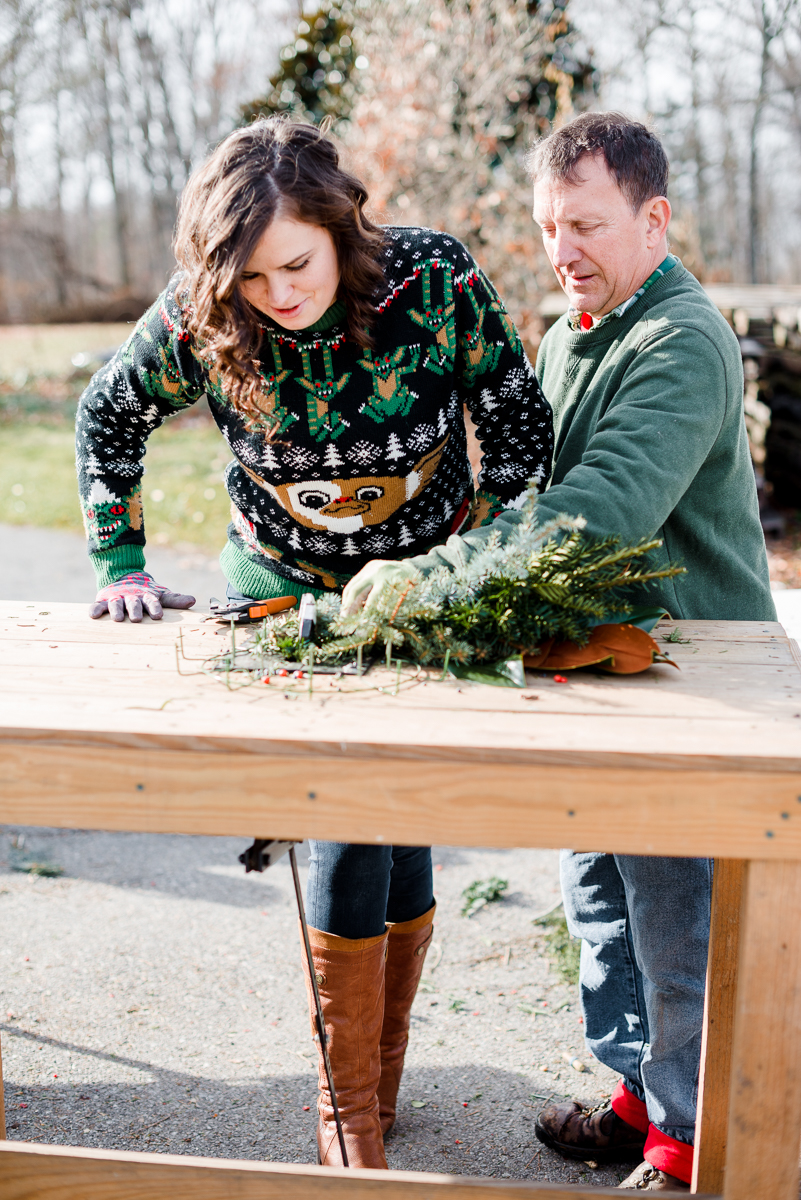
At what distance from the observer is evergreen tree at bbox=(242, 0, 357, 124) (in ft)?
29.0

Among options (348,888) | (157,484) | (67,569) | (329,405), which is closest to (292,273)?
(329,405)

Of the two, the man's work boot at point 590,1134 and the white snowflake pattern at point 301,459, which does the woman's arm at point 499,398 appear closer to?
the white snowflake pattern at point 301,459

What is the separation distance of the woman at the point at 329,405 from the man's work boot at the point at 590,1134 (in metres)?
0.37

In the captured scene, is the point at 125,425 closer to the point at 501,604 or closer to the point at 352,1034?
the point at 501,604

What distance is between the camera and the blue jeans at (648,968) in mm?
1753

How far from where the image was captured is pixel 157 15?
1972 centimetres

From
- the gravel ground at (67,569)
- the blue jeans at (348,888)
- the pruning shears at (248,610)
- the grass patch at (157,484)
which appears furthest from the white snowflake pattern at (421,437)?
the grass patch at (157,484)

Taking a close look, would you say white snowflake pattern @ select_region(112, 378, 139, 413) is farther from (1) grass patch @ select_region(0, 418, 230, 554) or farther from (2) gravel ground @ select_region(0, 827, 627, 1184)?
(1) grass patch @ select_region(0, 418, 230, 554)

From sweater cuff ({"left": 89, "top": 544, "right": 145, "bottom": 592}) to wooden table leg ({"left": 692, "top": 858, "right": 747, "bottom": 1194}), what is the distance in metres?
1.14

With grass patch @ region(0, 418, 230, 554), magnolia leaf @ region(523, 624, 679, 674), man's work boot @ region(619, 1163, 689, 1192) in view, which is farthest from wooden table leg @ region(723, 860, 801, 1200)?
grass patch @ region(0, 418, 230, 554)

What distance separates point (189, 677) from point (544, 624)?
497 mm

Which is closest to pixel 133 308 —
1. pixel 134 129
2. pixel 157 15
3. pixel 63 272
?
pixel 63 272

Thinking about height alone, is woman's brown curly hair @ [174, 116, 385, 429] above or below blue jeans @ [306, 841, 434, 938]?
above

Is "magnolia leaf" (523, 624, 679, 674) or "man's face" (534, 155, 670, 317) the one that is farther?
"man's face" (534, 155, 670, 317)
